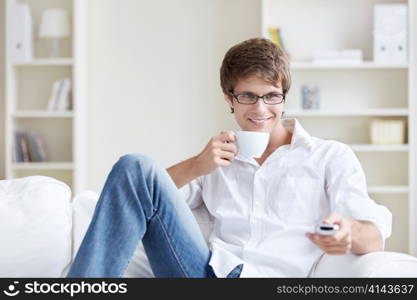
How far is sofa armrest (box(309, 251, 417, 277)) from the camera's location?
61.6 inches

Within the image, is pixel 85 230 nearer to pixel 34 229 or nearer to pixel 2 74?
pixel 34 229

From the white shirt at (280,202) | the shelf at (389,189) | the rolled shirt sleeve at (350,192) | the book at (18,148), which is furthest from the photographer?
the book at (18,148)

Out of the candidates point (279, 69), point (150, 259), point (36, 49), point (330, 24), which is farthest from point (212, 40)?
point (150, 259)

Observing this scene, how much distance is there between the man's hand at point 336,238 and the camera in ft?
4.75

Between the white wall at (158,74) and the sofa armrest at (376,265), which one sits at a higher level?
the white wall at (158,74)

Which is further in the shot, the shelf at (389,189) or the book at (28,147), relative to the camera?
the book at (28,147)

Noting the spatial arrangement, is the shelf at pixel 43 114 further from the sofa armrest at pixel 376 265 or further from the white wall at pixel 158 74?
the sofa armrest at pixel 376 265

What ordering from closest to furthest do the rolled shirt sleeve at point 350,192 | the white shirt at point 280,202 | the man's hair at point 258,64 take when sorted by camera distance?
the rolled shirt sleeve at point 350,192
the white shirt at point 280,202
the man's hair at point 258,64

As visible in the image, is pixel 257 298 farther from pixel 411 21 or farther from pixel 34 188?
pixel 411 21

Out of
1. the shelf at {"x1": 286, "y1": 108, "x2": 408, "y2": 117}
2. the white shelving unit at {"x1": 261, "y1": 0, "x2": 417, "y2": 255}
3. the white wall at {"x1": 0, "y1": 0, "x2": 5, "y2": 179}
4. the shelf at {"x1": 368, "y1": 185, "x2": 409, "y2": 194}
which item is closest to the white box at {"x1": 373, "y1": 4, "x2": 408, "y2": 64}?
the white shelving unit at {"x1": 261, "y1": 0, "x2": 417, "y2": 255}

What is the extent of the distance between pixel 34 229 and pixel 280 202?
725 millimetres

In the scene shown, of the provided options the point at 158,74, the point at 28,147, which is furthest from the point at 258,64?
the point at 28,147

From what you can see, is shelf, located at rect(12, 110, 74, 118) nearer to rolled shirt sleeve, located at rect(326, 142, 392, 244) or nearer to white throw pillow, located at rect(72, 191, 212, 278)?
white throw pillow, located at rect(72, 191, 212, 278)

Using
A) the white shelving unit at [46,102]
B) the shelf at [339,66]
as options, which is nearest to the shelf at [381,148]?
the shelf at [339,66]
